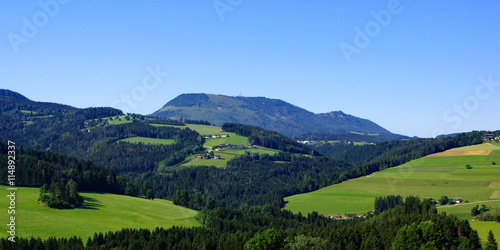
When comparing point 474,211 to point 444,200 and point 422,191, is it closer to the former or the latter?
point 444,200

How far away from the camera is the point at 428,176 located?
196 metres

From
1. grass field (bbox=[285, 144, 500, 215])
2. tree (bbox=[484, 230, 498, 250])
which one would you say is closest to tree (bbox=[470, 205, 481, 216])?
grass field (bbox=[285, 144, 500, 215])

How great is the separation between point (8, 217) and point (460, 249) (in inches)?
3156

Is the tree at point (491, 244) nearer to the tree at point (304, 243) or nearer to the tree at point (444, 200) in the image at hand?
the tree at point (304, 243)

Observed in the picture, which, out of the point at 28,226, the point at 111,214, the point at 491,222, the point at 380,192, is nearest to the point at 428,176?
the point at 380,192

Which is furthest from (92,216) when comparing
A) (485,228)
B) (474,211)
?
(474,211)

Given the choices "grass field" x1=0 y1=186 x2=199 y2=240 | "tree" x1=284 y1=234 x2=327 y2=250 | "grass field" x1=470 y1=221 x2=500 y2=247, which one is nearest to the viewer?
"tree" x1=284 y1=234 x2=327 y2=250

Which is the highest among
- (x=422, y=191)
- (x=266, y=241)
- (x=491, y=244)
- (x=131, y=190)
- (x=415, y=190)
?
(x=131, y=190)

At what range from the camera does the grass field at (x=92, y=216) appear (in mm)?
100062

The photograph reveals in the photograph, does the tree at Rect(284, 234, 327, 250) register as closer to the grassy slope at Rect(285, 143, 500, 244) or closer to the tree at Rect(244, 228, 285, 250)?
the tree at Rect(244, 228, 285, 250)

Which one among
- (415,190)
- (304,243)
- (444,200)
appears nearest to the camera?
(304,243)

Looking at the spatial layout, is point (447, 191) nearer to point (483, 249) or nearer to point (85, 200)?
point (483, 249)

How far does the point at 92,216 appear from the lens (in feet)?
383

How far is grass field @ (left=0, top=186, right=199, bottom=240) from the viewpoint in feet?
328
